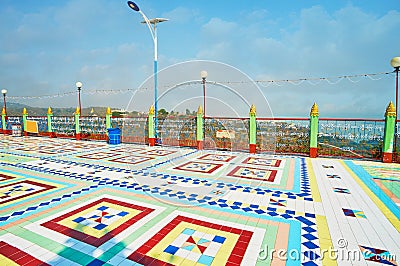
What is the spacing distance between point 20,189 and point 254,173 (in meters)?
4.93

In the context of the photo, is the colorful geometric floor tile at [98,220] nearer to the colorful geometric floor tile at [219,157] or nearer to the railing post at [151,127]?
the colorful geometric floor tile at [219,157]

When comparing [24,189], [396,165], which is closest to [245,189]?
[24,189]

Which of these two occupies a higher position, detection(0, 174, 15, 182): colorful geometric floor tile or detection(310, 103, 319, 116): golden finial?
detection(310, 103, 319, 116): golden finial

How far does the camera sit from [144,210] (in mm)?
3473

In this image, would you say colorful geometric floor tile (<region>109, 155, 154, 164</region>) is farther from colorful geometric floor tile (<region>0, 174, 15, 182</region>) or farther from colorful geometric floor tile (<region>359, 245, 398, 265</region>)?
colorful geometric floor tile (<region>359, 245, 398, 265</region>)

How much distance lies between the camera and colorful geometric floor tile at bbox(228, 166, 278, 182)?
17.5ft

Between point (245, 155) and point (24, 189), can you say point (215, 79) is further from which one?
point (24, 189)

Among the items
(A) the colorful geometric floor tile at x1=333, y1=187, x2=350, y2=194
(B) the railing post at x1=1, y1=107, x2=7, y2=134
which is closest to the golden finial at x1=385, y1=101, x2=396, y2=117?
(A) the colorful geometric floor tile at x1=333, y1=187, x2=350, y2=194

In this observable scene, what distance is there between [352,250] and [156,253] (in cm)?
208

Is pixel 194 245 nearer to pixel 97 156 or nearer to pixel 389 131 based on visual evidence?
pixel 97 156

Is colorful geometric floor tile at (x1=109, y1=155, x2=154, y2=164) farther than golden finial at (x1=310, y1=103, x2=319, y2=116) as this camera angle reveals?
No

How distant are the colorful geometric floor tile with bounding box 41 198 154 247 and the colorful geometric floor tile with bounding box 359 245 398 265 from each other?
2.66 meters

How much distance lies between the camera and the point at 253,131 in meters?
8.56
